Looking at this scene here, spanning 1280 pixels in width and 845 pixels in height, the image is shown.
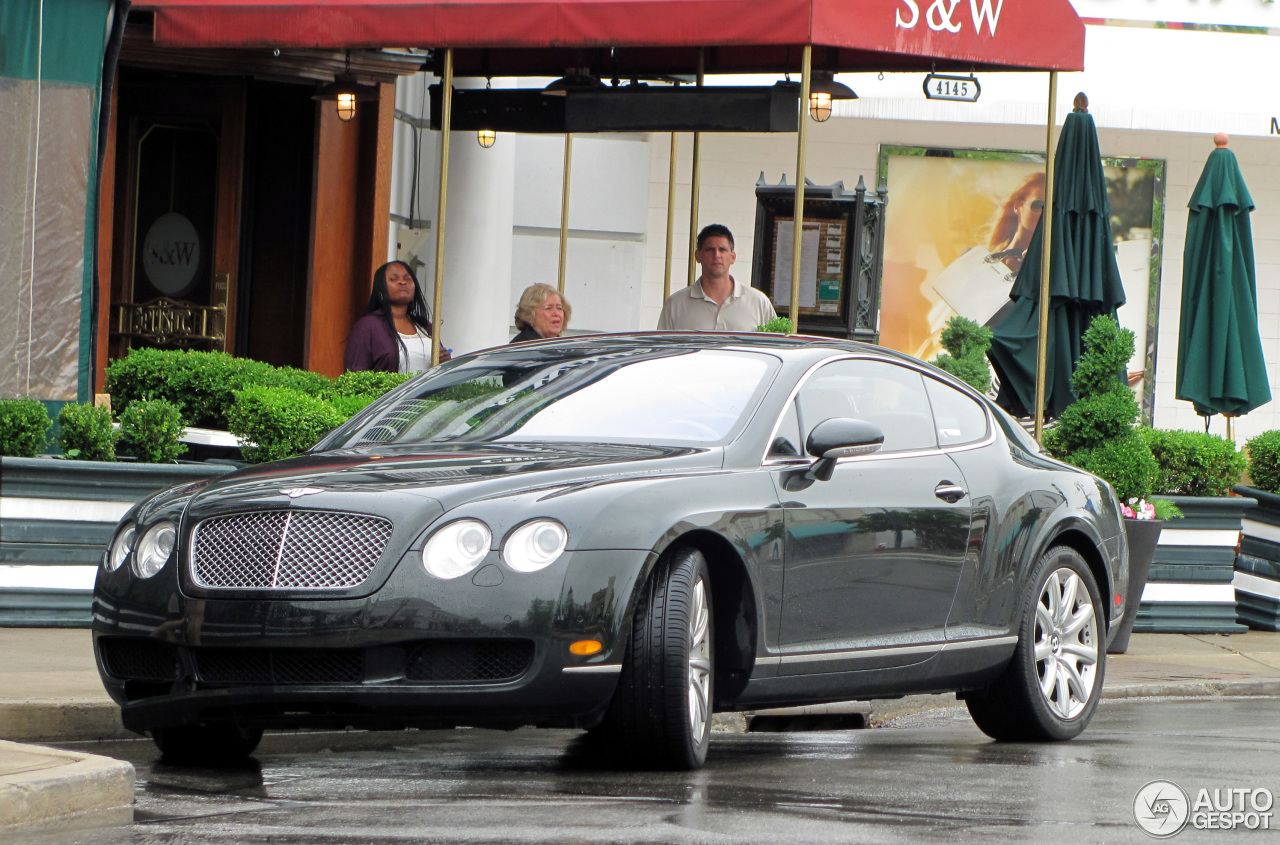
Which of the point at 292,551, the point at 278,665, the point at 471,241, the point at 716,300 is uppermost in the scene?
the point at 471,241

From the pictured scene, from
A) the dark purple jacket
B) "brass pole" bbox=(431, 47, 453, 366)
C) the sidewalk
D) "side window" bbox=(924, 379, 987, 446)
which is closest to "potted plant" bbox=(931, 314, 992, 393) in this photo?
the sidewalk

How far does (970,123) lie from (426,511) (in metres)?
16.4

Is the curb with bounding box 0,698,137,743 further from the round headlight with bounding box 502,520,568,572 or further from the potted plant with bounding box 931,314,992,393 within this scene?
the potted plant with bounding box 931,314,992,393

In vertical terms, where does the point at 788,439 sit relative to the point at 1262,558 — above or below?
above

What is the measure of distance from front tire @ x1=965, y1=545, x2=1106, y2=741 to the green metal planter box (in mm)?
4296

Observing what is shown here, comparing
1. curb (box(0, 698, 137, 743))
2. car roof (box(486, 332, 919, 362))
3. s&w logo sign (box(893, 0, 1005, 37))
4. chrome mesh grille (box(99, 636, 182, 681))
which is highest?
s&w logo sign (box(893, 0, 1005, 37))

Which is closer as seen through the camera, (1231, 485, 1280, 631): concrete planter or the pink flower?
the pink flower

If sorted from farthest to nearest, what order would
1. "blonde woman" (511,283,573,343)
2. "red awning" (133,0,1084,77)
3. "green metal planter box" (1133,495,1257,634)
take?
1. "green metal planter box" (1133,495,1257,634)
2. "blonde woman" (511,283,573,343)
3. "red awning" (133,0,1084,77)

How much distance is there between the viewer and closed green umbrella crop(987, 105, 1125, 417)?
12367mm

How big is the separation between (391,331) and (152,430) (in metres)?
2.36

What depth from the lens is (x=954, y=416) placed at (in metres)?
7.16

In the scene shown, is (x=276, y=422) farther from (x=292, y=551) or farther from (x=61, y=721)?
(x=292, y=551)

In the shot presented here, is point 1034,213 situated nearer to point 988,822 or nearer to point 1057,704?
point 1057,704

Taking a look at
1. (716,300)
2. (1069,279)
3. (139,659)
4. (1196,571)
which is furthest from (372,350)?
(139,659)
